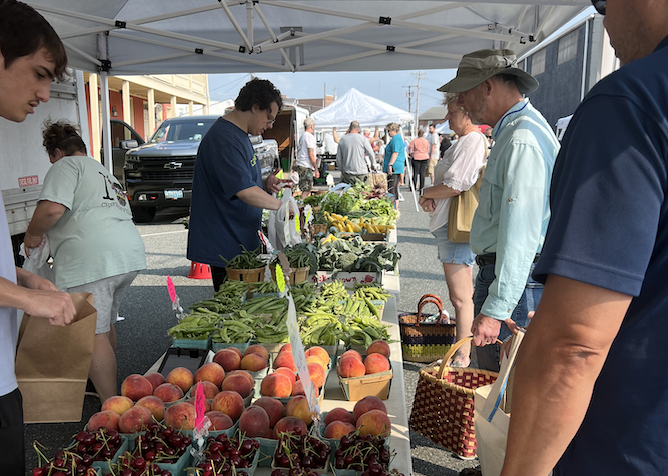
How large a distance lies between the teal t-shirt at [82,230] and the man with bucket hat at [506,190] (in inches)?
92.0

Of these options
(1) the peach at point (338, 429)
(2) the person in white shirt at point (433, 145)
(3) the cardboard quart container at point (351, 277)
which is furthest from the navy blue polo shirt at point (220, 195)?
(2) the person in white shirt at point (433, 145)

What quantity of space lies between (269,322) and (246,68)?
14.5ft

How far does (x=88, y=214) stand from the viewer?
3.44 meters

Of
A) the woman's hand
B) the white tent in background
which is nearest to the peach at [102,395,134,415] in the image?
the woman's hand

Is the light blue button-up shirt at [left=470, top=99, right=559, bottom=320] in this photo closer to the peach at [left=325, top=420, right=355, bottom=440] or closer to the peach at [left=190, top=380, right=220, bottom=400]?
the peach at [left=325, top=420, right=355, bottom=440]

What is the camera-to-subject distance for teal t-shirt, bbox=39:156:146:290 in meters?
3.36

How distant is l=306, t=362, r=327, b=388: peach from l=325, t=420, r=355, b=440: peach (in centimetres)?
35

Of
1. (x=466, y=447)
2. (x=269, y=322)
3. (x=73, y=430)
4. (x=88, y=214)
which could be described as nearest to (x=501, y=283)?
(x=466, y=447)

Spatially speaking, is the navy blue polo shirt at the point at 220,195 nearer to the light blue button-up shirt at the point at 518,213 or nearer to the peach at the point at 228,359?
the peach at the point at 228,359

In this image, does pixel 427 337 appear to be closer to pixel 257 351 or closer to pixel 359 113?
pixel 257 351

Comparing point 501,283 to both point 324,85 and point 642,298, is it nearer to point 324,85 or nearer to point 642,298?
point 642,298

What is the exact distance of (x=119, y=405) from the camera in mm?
1849

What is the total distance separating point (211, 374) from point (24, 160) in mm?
4905

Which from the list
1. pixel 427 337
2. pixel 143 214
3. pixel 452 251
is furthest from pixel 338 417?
pixel 143 214
